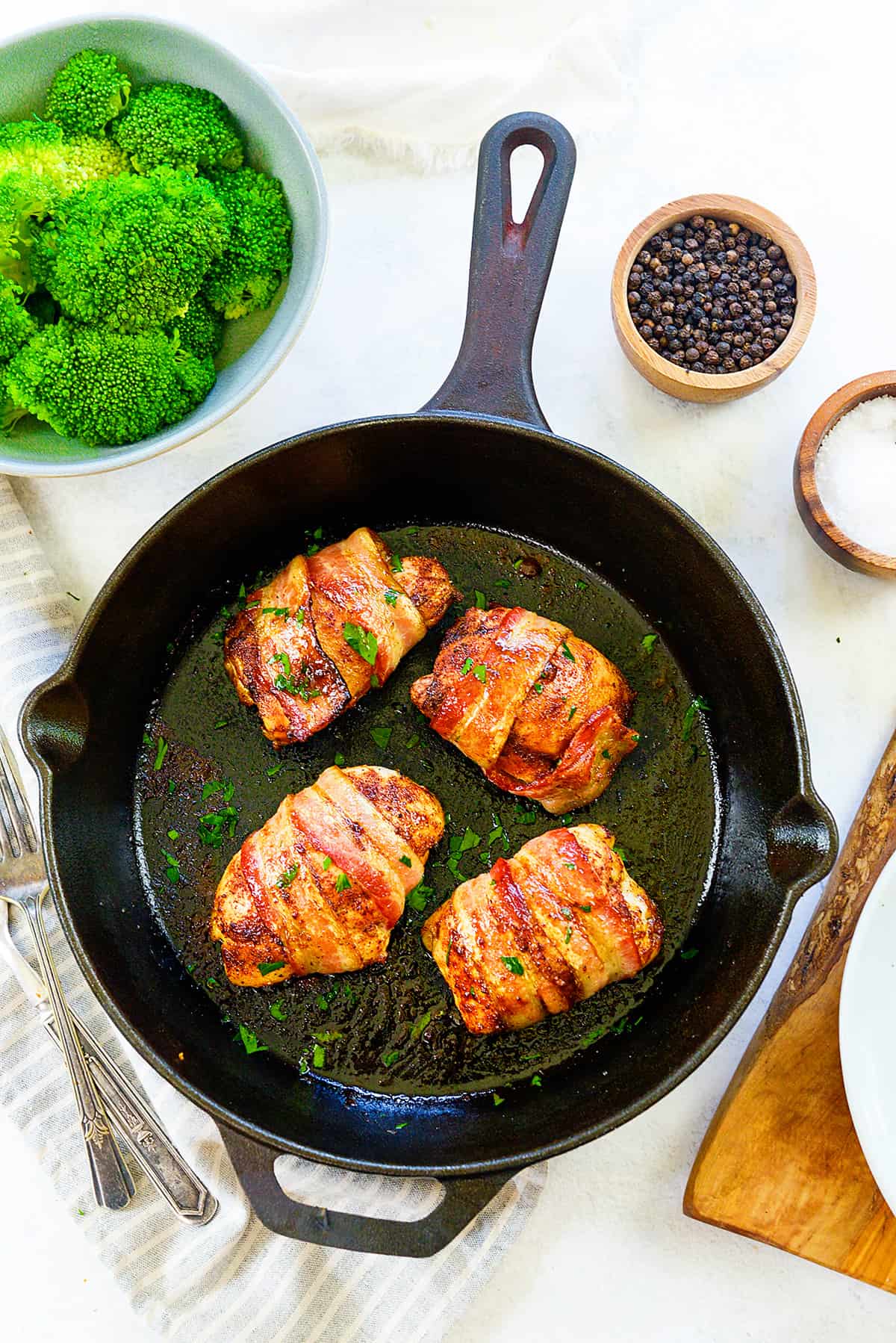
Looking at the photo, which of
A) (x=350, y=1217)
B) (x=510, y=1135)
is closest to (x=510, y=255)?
(x=510, y=1135)

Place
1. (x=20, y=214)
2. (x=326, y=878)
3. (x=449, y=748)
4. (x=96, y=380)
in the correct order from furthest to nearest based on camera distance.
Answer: (x=449, y=748) < (x=326, y=878) < (x=96, y=380) < (x=20, y=214)

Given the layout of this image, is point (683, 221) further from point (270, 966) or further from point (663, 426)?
point (270, 966)

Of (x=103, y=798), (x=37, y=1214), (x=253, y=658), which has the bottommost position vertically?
(x=37, y=1214)

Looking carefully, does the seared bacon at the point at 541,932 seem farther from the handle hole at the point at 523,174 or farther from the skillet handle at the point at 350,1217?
the handle hole at the point at 523,174

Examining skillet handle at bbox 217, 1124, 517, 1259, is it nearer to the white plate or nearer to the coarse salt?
the white plate

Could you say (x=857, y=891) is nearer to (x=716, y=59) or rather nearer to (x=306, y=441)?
(x=306, y=441)

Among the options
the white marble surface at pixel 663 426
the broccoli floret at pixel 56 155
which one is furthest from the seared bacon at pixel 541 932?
the broccoli floret at pixel 56 155

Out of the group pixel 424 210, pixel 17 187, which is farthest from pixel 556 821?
pixel 17 187
